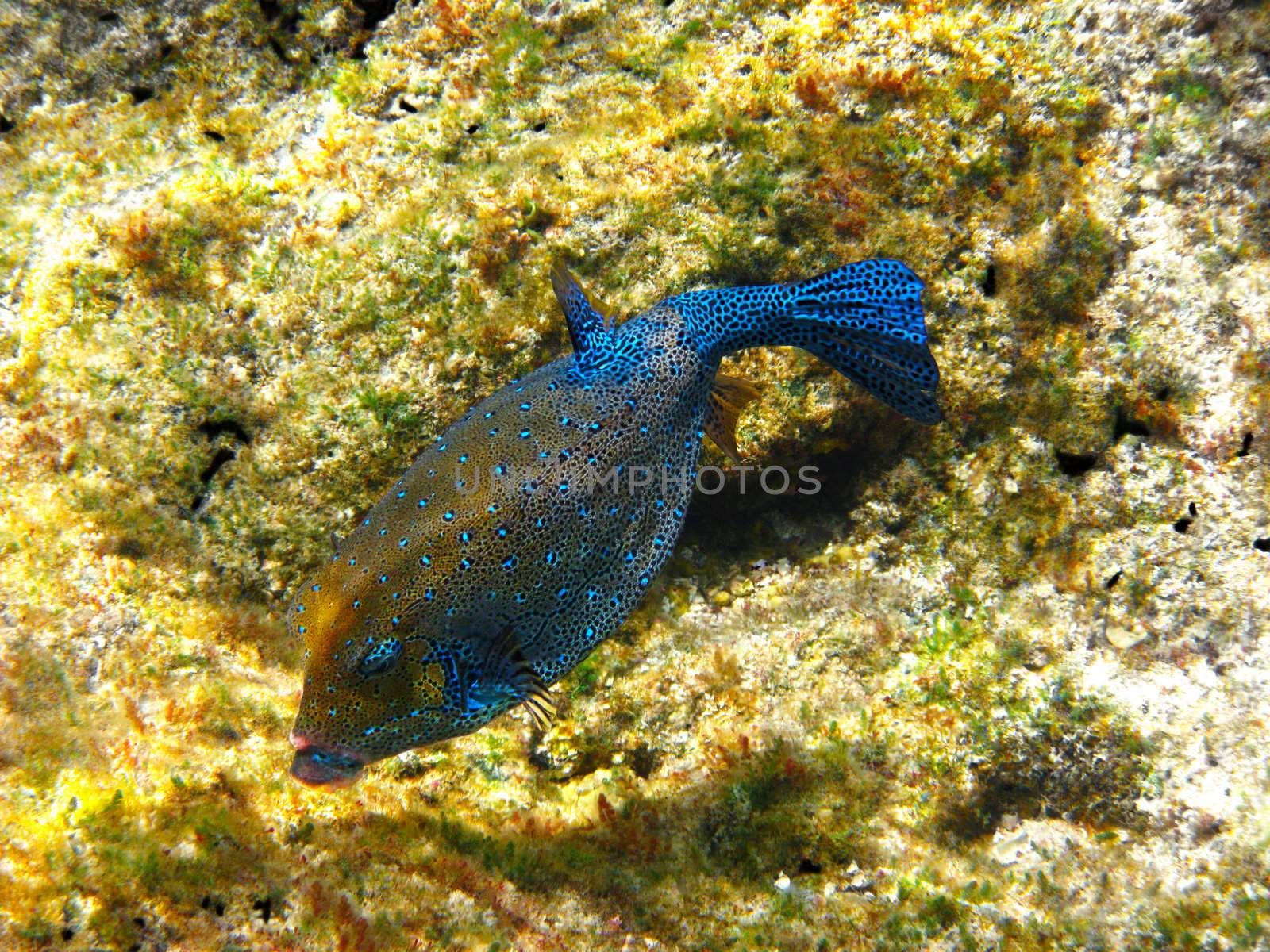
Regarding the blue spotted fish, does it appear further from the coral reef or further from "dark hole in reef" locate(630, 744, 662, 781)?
"dark hole in reef" locate(630, 744, 662, 781)

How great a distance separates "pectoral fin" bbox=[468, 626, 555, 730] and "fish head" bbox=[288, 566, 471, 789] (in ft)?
0.39

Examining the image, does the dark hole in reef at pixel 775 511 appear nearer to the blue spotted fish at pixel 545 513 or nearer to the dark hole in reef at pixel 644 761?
the blue spotted fish at pixel 545 513

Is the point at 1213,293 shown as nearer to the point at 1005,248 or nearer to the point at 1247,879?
the point at 1005,248

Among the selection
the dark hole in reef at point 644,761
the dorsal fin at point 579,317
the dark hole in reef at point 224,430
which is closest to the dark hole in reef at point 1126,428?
the dorsal fin at point 579,317

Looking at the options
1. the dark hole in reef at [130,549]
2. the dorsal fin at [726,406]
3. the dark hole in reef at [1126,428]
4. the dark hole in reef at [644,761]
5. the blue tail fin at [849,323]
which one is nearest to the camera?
the blue tail fin at [849,323]

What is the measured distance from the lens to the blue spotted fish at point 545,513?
105 inches

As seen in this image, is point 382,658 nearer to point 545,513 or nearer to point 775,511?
point 545,513

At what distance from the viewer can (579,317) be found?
3146 millimetres

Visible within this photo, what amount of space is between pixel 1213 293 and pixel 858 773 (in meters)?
3.46

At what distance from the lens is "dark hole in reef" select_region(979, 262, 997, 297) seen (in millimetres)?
3959

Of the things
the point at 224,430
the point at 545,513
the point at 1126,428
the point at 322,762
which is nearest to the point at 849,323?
the point at 545,513

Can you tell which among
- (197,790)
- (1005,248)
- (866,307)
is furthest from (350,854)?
(1005,248)

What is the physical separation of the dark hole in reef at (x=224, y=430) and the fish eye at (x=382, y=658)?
1.90 metres

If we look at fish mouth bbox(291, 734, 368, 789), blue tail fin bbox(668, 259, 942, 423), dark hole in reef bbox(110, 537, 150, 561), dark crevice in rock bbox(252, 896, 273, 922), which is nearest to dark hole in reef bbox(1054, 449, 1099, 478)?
blue tail fin bbox(668, 259, 942, 423)
